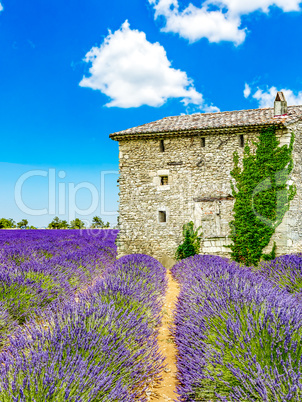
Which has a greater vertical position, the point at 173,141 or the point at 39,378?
the point at 173,141

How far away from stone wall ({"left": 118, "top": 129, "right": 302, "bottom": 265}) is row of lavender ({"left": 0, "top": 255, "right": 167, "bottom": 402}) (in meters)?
5.21

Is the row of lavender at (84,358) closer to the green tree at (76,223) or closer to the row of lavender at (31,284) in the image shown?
the row of lavender at (31,284)

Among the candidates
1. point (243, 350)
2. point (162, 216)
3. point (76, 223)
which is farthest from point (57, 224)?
point (243, 350)

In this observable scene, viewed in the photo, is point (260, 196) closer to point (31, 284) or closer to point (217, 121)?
point (217, 121)

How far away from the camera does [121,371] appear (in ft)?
7.16

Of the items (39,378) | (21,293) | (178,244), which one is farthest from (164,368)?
(178,244)

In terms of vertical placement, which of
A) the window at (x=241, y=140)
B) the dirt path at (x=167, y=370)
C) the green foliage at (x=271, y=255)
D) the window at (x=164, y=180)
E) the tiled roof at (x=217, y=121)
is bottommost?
the dirt path at (x=167, y=370)

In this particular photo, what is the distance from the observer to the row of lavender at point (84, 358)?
5.60 ft

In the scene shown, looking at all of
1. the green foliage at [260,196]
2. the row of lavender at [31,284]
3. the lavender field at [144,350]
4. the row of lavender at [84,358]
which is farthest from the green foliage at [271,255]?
the row of lavender at [84,358]

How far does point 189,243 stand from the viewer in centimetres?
821

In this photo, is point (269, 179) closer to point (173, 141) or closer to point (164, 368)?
point (173, 141)

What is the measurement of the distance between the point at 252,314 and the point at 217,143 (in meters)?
6.21

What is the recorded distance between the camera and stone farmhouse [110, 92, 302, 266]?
26.0 feet

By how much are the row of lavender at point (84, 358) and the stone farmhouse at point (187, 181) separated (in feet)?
17.2
